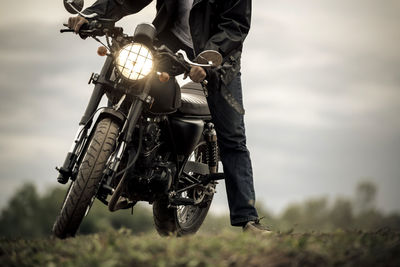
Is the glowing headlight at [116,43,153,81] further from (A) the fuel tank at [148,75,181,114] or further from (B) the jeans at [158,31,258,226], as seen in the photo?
(B) the jeans at [158,31,258,226]

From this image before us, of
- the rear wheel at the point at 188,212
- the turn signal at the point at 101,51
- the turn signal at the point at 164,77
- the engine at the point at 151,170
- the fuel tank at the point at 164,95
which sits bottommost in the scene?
the rear wheel at the point at 188,212

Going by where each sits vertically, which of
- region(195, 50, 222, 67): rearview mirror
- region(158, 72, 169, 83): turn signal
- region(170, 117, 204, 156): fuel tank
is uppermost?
region(195, 50, 222, 67): rearview mirror

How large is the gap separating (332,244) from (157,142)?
224 centimetres

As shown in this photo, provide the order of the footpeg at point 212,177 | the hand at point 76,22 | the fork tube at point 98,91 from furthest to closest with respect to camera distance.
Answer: the footpeg at point 212,177 < the hand at point 76,22 < the fork tube at point 98,91

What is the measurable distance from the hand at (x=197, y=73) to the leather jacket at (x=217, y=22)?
0.86 feet

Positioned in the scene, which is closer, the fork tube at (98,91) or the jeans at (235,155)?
the fork tube at (98,91)

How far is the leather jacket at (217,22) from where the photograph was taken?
5.33m

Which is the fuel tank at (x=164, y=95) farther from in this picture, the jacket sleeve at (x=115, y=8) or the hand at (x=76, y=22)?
the jacket sleeve at (x=115, y=8)

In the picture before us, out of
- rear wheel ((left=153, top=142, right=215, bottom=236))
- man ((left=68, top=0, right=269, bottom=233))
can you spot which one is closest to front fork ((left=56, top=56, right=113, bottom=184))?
man ((left=68, top=0, right=269, bottom=233))

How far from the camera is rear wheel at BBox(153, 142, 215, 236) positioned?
6.48 metres

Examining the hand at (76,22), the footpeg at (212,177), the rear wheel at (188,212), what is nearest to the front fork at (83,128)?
the hand at (76,22)

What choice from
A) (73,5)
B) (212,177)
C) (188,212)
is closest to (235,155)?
(212,177)

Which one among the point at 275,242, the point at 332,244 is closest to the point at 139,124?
the point at 275,242

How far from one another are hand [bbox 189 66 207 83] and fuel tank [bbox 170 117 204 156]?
0.96 meters
